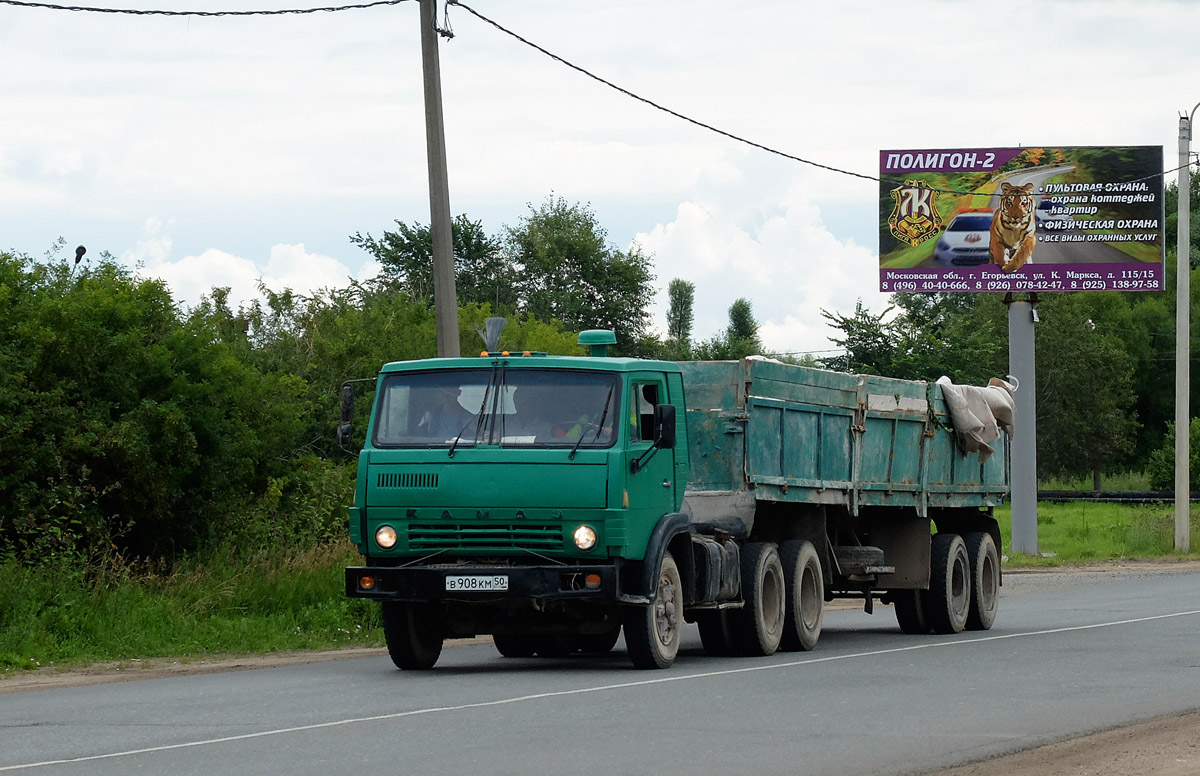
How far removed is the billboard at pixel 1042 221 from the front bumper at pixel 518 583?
90.2 ft

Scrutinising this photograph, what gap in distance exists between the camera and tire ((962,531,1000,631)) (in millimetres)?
21438

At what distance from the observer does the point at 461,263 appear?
285ft

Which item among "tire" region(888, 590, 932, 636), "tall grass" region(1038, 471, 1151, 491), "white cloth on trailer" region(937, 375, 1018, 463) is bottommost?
"tall grass" region(1038, 471, 1151, 491)

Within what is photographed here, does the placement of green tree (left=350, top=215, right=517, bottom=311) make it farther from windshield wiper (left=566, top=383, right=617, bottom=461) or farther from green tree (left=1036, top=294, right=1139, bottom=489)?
windshield wiper (left=566, top=383, right=617, bottom=461)

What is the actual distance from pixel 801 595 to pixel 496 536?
463 centimetres

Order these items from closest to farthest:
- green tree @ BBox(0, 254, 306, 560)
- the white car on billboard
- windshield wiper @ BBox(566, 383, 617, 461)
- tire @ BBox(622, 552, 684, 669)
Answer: windshield wiper @ BBox(566, 383, 617, 461) < tire @ BBox(622, 552, 684, 669) < green tree @ BBox(0, 254, 306, 560) < the white car on billboard

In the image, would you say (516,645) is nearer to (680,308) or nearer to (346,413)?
(346,413)

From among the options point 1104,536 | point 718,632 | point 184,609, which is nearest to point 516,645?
point 718,632

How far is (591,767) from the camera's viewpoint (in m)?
9.16

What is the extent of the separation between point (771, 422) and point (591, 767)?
26.3ft

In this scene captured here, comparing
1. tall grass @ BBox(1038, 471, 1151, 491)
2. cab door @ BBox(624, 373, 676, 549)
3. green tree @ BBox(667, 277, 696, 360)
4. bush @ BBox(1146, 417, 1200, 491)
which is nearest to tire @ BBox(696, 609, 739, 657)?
cab door @ BBox(624, 373, 676, 549)

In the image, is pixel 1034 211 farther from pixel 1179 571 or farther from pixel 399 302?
pixel 399 302

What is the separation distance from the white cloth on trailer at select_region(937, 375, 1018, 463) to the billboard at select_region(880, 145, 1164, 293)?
1750 cm

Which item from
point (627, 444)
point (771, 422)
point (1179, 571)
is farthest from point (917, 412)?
point (1179, 571)
